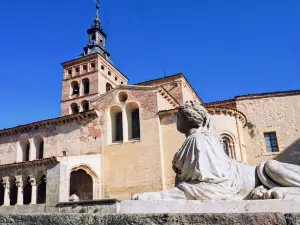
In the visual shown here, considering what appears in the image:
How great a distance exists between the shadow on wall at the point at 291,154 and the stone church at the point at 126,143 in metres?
0.06

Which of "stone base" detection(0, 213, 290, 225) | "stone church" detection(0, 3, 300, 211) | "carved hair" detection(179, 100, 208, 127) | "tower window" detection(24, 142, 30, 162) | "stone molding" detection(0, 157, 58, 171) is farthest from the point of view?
"tower window" detection(24, 142, 30, 162)

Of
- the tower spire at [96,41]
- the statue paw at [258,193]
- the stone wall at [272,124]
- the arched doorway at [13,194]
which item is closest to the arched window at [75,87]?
the tower spire at [96,41]

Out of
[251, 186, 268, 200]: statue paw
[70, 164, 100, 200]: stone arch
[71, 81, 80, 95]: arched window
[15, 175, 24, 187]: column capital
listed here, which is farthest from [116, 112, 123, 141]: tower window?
[251, 186, 268, 200]: statue paw

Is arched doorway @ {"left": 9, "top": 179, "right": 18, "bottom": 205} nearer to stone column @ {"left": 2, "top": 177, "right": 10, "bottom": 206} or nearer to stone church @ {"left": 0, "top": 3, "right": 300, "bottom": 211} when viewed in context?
stone church @ {"left": 0, "top": 3, "right": 300, "bottom": 211}

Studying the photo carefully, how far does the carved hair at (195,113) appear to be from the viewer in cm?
420

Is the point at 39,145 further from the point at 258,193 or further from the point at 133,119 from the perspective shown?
the point at 258,193

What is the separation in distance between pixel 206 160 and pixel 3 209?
19543 millimetres

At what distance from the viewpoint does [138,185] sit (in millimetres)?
20609

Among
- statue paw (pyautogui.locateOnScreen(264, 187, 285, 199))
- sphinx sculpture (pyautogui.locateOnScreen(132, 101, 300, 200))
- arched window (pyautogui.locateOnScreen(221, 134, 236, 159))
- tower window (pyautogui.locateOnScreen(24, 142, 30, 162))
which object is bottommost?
statue paw (pyautogui.locateOnScreen(264, 187, 285, 199))

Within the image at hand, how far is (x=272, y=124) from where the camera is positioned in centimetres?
2292

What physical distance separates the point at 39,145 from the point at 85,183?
23.8 ft

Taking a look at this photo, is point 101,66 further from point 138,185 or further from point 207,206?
point 207,206

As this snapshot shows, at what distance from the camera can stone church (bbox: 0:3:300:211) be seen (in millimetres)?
20516

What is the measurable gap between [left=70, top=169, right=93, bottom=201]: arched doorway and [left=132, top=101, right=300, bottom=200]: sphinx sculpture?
61.8 feet
